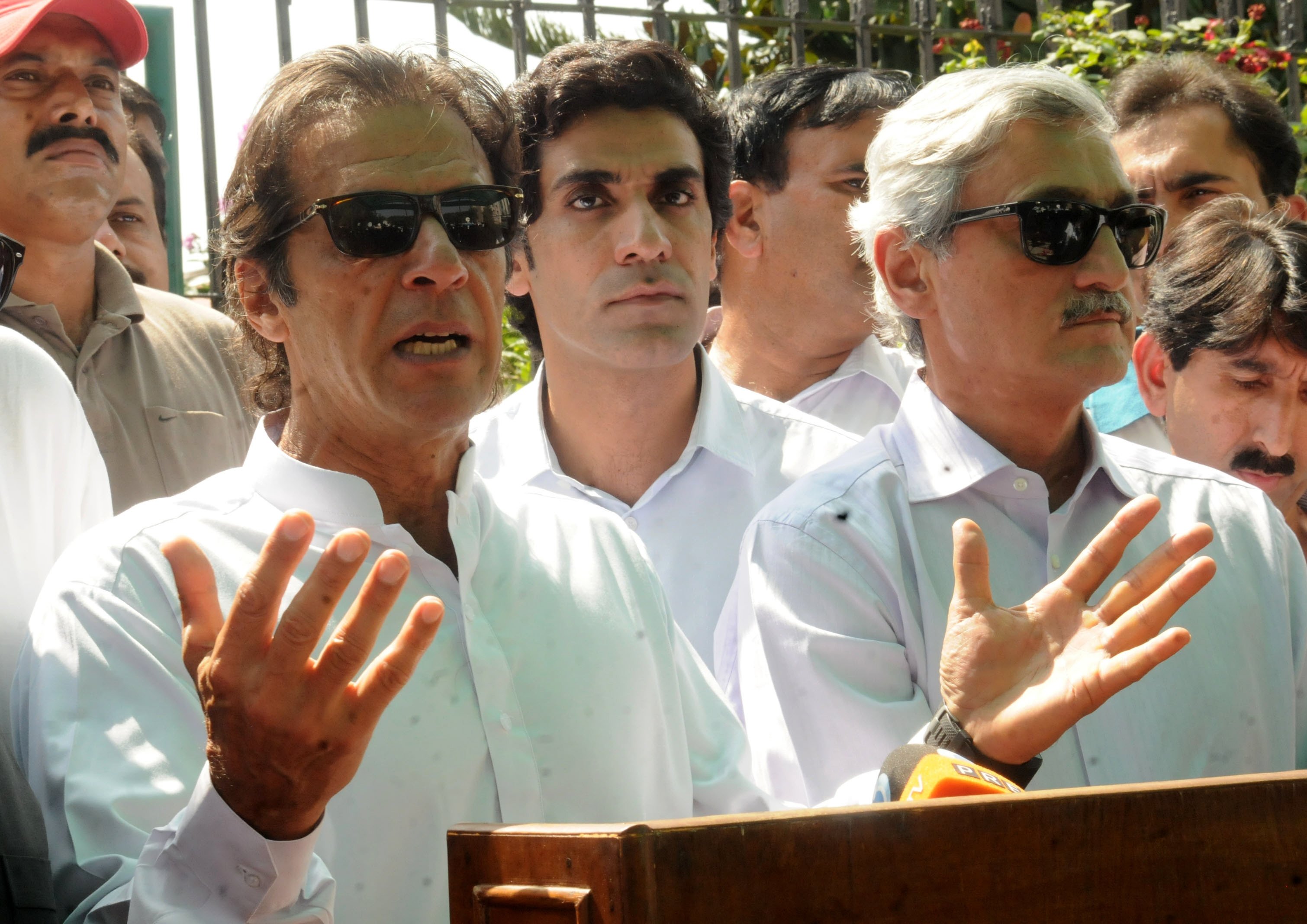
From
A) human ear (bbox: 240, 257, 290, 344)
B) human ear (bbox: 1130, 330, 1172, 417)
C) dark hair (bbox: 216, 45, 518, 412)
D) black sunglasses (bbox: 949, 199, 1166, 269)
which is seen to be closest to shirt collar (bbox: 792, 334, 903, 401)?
human ear (bbox: 1130, 330, 1172, 417)

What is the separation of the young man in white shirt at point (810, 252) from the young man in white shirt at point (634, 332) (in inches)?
17.6

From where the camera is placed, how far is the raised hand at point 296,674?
1.39 meters

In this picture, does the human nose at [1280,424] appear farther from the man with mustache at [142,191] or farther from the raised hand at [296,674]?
the man with mustache at [142,191]

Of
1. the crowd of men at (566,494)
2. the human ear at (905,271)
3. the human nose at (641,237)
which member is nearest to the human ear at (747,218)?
the crowd of men at (566,494)

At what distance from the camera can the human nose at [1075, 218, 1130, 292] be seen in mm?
2516

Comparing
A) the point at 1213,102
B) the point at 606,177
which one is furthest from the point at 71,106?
the point at 1213,102

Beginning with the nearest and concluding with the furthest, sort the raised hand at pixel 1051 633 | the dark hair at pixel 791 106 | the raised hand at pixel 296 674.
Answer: the raised hand at pixel 296 674 < the raised hand at pixel 1051 633 < the dark hair at pixel 791 106

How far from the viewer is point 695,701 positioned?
2150 millimetres

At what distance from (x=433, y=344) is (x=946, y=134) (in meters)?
1.14

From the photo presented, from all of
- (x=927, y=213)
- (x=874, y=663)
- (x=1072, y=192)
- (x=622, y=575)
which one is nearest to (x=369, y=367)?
(x=622, y=575)

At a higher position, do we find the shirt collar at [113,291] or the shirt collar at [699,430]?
the shirt collar at [113,291]

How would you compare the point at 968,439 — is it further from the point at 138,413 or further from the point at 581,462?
the point at 138,413

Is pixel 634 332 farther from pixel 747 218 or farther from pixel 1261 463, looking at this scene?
pixel 1261 463

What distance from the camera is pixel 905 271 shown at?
2.72 meters
